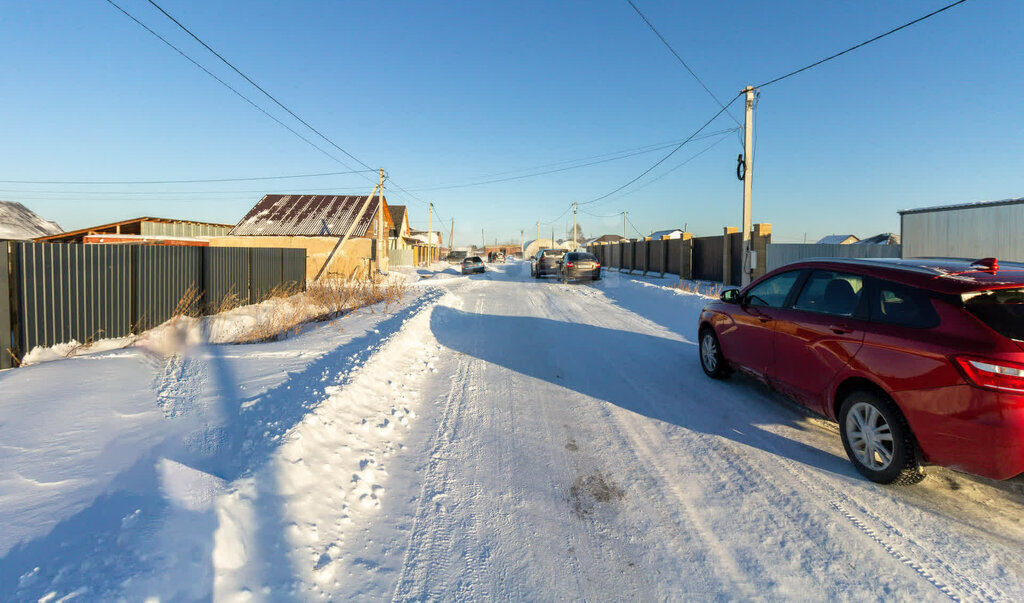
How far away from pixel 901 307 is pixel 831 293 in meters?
0.82

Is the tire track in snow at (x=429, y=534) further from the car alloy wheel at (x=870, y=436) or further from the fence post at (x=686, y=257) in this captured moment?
the fence post at (x=686, y=257)

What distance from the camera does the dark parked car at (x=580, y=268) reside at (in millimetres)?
23344

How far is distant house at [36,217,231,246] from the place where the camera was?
28281 millimetres

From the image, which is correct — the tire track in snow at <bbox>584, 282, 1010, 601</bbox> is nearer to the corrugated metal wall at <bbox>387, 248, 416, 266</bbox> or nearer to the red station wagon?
the red station wagon

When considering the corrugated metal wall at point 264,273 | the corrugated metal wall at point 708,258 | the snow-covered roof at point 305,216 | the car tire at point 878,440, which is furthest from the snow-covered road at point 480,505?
the snow-covered roof at point 305,216

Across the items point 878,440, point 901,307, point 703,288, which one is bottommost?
point 878,440

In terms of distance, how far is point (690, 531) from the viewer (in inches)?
120

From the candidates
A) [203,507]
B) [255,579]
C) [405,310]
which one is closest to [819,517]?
[255,579]

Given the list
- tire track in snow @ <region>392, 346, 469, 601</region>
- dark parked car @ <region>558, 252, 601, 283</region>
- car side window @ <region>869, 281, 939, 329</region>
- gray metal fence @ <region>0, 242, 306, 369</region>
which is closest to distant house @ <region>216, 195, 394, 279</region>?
dark parked car @ <region>558, 252, 601, 283</region>

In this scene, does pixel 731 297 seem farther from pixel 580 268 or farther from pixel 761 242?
pixel 580 268

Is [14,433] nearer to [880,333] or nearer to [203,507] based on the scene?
[203,507]

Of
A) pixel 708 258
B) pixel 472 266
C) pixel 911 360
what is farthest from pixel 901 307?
pixel 472 266

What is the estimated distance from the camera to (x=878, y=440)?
3510 millimetres

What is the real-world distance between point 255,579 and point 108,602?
0.59 m
